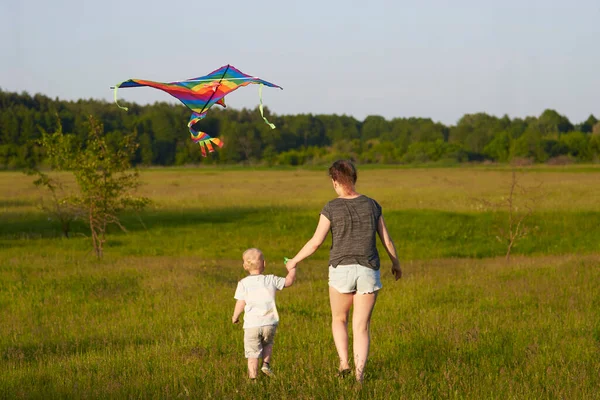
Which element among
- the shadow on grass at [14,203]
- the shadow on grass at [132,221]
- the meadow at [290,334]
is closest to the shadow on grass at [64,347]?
the meadow at [290,334]

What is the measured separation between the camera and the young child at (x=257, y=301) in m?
7.43

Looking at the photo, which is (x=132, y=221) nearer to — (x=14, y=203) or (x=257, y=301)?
(x=14, y=203)

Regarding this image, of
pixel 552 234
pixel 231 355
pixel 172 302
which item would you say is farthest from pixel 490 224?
pixel 231 355

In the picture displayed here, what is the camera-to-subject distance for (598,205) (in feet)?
142

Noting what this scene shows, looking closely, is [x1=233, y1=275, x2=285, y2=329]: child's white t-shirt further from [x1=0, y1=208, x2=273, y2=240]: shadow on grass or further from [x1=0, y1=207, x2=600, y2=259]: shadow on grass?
[x1=0, y1=208, x2=273, y2=240]: shadow on grass

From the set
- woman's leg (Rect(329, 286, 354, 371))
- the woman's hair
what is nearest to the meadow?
woman's leg (Rect(329, 286, 354, 371))

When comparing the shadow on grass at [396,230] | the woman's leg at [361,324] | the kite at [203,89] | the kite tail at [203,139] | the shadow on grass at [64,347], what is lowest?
the shadow on grass at [396,230]

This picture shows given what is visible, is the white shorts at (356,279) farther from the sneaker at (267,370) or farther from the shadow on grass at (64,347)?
the shadow on grass at (64,347)

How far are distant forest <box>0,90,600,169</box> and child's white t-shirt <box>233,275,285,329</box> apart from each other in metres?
118

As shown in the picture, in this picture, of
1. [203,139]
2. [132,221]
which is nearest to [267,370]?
[203,139]

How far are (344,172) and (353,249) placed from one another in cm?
75

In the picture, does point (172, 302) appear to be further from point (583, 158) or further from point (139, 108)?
point (139, 108)

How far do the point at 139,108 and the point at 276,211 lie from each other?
155969 millimetres

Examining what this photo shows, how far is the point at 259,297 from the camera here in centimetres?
747
